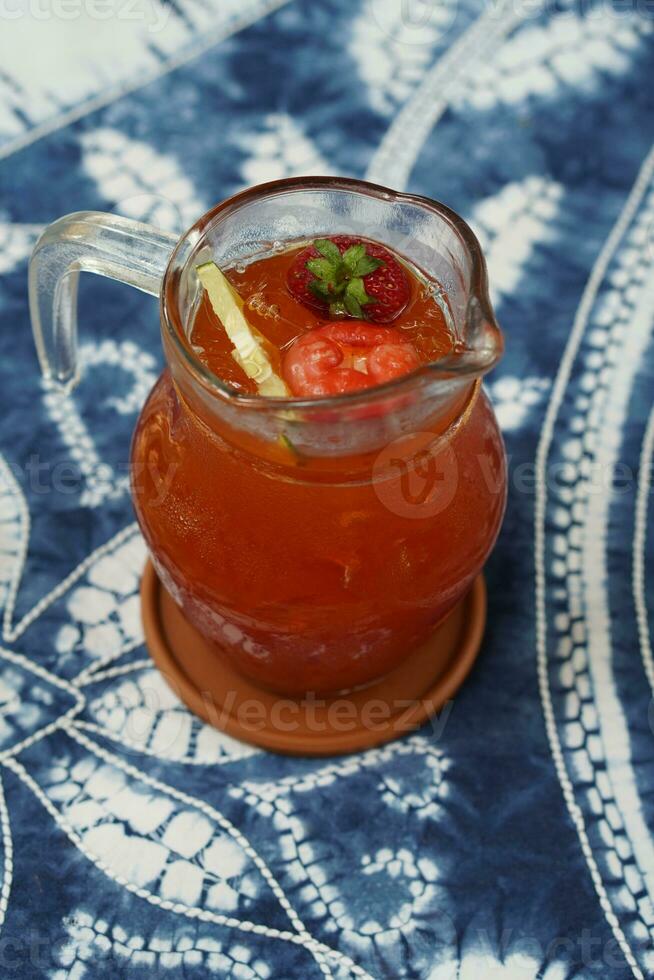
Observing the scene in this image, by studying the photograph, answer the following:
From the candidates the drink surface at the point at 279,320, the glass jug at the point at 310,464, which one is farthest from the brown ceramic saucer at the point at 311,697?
A: the drink surface at the point at 279,320

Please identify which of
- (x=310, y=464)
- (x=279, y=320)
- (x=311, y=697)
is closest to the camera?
(x=310, y=464)

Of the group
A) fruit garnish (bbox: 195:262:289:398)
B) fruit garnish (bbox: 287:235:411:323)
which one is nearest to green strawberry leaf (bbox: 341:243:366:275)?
fruit garnish (bbox: 287:235:411:323)

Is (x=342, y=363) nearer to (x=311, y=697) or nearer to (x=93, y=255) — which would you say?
(x=93, y=255)

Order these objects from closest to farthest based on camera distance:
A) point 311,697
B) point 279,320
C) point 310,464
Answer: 1. point 310,464
2. point 279,320
3. point 311,697

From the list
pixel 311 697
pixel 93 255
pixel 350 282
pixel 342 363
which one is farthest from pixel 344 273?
pixel 311 697

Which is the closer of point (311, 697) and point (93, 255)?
point (93, 255)

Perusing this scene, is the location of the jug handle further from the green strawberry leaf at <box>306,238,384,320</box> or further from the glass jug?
the green strawberry leaf at <box>306,238,384,320</box>
